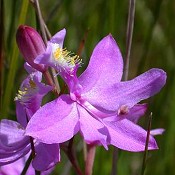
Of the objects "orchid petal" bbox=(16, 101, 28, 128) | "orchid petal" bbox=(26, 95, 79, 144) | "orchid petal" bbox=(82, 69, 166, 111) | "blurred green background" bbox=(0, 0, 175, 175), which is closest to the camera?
"orchid petal" bbox=(26, 95, 79, 144)

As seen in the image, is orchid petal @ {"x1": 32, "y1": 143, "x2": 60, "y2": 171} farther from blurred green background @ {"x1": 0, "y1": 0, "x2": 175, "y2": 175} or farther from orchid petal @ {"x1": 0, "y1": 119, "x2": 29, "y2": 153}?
blurred green background @ {"x1": 0, "y1": 0, "x2": 175, "y2": 175}

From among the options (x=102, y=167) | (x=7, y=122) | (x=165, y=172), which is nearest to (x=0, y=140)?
(x=7, y=122)

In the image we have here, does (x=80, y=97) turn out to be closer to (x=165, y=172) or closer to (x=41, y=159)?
(x=41, y=159)

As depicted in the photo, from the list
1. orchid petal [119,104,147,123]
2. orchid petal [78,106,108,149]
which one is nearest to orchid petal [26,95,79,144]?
orchid petal [78,106,108,149]

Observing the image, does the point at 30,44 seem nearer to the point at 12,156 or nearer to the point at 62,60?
the point at 62,60

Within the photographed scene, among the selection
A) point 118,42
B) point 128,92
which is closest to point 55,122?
point 128,92

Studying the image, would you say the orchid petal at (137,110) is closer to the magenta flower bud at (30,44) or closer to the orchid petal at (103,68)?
the orchid petal at (103,68)
